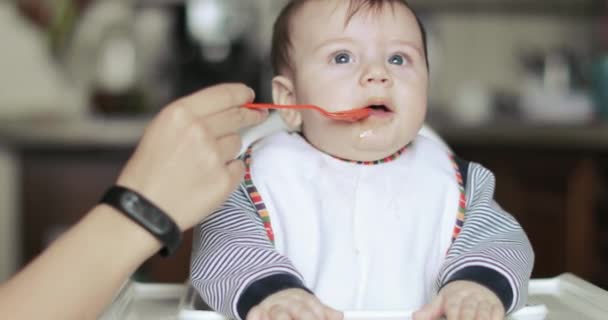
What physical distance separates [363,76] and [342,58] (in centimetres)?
4

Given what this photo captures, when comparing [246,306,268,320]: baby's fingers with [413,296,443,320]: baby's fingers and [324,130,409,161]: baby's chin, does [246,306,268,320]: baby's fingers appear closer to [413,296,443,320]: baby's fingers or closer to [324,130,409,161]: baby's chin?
[413,296,443,320]: baby's fingers

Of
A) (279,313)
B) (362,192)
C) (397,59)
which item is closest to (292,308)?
(279,313)

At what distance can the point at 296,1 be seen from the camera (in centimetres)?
92

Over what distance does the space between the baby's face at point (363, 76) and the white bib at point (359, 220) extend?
0.03 meters

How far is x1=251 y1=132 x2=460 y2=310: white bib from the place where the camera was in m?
0.81

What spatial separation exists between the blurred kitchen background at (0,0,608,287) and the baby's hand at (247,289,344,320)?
5.90 ft

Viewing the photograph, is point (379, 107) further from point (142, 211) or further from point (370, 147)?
point (142, 211)

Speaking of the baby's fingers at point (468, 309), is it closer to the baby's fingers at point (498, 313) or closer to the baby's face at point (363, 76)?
the baby's fingers at point (498, 313)

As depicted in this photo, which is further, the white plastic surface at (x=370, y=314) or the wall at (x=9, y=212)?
the wall at (x=9, y=212)

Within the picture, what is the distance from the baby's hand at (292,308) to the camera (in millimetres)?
644

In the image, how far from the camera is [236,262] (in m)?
0.73

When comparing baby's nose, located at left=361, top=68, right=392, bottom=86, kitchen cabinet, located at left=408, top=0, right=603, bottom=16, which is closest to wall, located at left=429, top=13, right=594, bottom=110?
kitchen cabinet, located at left=408, top=0, right=603, bottom=16

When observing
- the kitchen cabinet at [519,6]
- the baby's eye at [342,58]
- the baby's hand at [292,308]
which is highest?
the baby's eye at [342,58]

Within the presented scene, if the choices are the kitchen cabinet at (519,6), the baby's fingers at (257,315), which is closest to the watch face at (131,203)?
the baby's fingers at (257,315)
